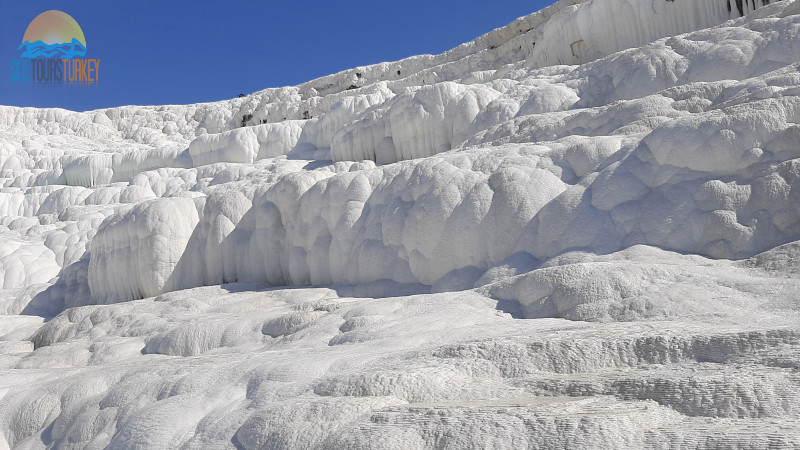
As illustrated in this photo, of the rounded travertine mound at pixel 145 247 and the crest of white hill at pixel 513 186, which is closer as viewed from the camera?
the crest of white hill at pixel 513 186

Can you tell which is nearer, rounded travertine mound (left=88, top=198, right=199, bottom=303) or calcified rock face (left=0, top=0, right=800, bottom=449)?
calcified rock face (left=0, top=0, right=800, bottom=449)

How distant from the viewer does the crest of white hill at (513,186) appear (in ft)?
14.6

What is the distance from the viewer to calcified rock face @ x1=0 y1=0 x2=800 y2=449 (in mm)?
2217

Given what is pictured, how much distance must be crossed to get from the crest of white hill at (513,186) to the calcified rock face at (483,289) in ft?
0.08

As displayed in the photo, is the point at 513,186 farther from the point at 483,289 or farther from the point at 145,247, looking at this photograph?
the point at 145,247

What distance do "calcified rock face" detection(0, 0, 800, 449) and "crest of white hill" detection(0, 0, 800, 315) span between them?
3 cm

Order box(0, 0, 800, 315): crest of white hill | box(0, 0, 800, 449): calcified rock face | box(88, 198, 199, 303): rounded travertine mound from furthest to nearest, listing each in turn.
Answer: box(88, 198, 199, 303): rounded travertine mound
box(0, 0, 800, 315): crest of white hill
box(0, 0, 800, 449): calcified rock face

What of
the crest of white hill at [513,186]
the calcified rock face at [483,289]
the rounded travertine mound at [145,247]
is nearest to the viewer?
the calcified rock face at [483,289]

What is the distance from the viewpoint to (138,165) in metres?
20.6

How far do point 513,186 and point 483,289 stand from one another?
1421 mm

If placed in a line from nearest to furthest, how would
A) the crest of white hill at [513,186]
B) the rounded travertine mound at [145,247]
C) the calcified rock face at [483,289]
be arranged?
the calcified rock face at [483,289], the crest of white hill at [513,186], the rounded travertine mound at [145,247]

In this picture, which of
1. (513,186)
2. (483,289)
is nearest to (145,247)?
(513,186)

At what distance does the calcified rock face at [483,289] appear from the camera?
222cm

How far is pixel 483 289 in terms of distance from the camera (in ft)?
14.0
